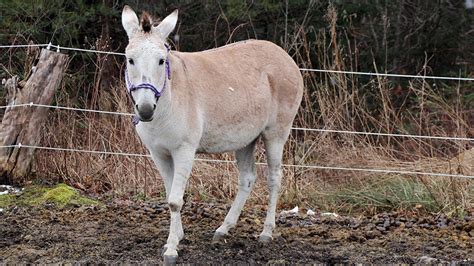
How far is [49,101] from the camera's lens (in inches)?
348

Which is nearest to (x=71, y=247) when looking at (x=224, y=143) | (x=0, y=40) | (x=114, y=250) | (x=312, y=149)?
(x=114, y=250)

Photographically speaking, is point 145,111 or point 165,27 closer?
point 145,111

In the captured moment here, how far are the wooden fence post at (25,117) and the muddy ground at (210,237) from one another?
103 cm

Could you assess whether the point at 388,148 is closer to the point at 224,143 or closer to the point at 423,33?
the point at 224,143

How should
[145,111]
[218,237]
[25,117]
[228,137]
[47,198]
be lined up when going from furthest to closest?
1. [25,117]
2. [47,198]
3. [218,237]
4. [228,137]
5. [145,111]

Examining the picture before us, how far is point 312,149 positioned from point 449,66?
774 cm

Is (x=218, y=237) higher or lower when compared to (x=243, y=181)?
lower

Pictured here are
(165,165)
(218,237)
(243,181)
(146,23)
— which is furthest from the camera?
(243,181)

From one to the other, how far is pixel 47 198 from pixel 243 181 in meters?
2.11

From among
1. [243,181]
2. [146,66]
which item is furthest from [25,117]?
[146,66]

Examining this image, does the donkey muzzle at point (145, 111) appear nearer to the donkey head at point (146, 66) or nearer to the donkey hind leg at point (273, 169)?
the donkey head at point (146, 66)

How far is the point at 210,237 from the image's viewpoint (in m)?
6.81

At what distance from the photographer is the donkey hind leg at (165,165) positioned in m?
6.20

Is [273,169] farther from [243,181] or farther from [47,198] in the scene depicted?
[47,198]
